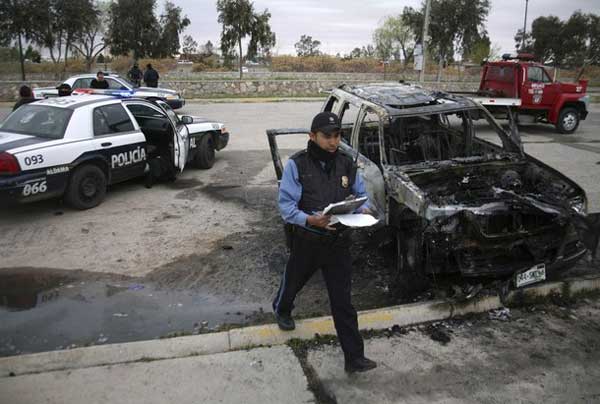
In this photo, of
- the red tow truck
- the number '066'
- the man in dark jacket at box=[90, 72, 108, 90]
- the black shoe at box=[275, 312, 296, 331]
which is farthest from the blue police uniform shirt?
the man in dark jacket at box=[90, 72, 108, 90]

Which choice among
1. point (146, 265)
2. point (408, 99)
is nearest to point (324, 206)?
point (146, 265)

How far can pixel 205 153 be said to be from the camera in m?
9.80

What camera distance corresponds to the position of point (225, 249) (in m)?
5.91

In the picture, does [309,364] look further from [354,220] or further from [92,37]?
[92,37]

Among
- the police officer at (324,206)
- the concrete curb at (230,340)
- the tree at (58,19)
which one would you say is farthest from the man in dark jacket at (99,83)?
the tree at (58,19)

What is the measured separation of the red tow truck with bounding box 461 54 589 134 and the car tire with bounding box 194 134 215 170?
7.79 m

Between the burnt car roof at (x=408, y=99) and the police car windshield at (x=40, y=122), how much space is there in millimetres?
4092

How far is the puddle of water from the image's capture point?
411 cm

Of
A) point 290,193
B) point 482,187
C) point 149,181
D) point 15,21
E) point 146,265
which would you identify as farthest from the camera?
point 15,21

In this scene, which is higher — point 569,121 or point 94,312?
point 569,121

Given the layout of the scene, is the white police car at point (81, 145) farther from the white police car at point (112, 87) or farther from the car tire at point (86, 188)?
the white police car at point (112, 87)

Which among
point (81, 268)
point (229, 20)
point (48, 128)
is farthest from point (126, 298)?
point (229, 20)

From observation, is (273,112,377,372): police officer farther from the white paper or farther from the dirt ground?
the dirt ground

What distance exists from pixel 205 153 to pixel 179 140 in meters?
1.59
